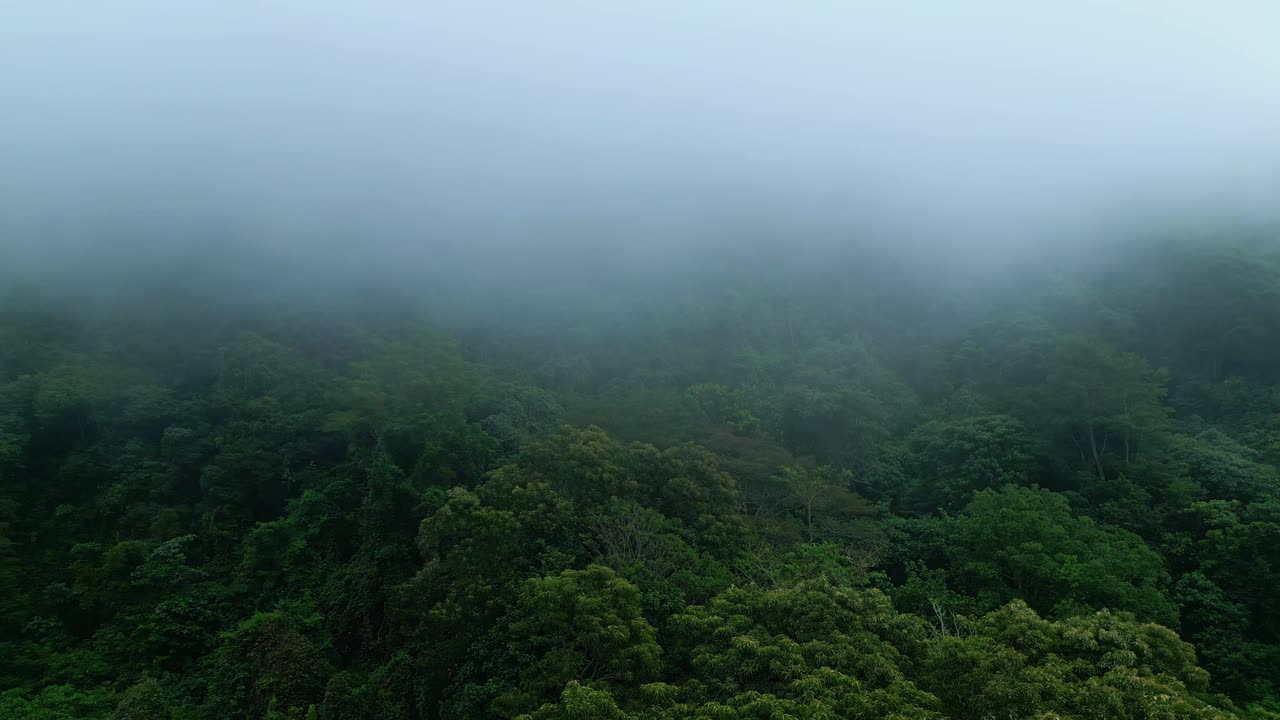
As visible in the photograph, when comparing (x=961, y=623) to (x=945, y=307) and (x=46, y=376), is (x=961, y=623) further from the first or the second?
(x=945, y=307)

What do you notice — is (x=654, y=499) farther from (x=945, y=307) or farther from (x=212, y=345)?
(x=945, y=307)

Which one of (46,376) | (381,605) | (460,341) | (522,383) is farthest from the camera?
(460,341)

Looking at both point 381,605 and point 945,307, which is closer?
point 381,605

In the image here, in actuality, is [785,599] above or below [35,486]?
above

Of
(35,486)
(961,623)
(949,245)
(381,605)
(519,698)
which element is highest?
(949,245)

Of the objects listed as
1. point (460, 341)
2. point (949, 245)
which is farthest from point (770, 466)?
point (949, 245)

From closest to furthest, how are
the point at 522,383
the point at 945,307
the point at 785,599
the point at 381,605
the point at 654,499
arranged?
1. the point at 785,599
2. the point at 654,499
3. the point at 381,605
4. the point at 522,383
5. the point at 945,307
